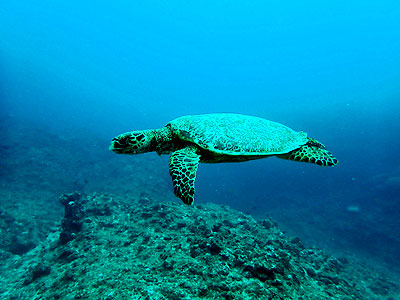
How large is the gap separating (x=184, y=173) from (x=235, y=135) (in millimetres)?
1345

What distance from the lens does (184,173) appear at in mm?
3590

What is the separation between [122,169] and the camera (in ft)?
70.0

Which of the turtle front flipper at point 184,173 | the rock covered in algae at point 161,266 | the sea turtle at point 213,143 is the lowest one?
the rock covered in algae at point 161,266

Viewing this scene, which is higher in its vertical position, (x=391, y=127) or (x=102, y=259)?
(x=391, y=127)

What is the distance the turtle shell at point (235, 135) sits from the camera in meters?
4.02

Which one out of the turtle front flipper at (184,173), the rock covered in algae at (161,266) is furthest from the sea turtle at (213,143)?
the rock covered in algae at (161,266)

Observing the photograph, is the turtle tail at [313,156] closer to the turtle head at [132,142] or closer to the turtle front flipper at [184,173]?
the turtle front flipper at [184,173]

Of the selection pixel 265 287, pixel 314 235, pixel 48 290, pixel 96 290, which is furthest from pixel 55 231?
pixel 314 235

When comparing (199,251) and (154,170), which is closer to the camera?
(199,251)

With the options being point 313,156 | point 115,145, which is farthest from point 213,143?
point 313,156

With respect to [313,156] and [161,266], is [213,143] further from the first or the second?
[161,266]

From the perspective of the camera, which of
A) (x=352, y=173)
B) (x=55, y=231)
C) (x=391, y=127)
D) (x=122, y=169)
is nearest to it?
(x=55, y=231)

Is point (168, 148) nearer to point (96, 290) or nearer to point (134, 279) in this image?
point (134, 279)

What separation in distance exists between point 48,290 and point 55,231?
5.68 meters
